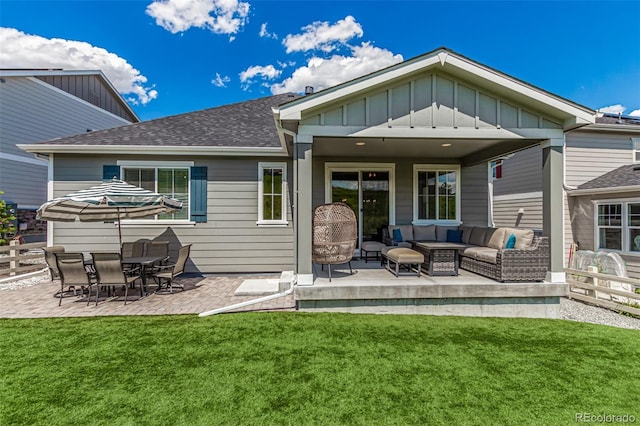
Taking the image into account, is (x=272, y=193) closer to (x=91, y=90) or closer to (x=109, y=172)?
(x=109, y=172)

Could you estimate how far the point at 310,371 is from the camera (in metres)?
2.97

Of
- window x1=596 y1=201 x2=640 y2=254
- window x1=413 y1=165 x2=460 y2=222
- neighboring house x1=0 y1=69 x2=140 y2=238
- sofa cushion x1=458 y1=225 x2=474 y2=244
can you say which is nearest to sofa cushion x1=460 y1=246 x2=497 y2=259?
sofa cushion x1=458 y1=225 x2=474 y2=244

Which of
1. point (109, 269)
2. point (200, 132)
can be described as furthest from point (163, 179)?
point (109, 269)

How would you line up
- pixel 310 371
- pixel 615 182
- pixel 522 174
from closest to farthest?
pixel 310 371 → pixel 615 182 → pixel 522 174

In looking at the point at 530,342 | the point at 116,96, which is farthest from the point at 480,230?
the point at 116,96

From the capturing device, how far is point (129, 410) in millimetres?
2355

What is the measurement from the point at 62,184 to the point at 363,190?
7.12 meters

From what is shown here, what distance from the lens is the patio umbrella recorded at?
16.0 feet

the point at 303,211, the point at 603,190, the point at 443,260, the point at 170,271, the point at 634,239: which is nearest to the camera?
the point at 303,211

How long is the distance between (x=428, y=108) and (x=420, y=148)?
1934 millimetres

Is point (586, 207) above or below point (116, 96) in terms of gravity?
below

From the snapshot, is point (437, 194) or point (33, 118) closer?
point (437, 194)

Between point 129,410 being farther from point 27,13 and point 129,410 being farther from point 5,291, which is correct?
point 27,13

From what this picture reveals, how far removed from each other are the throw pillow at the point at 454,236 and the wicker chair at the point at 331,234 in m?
3.44
